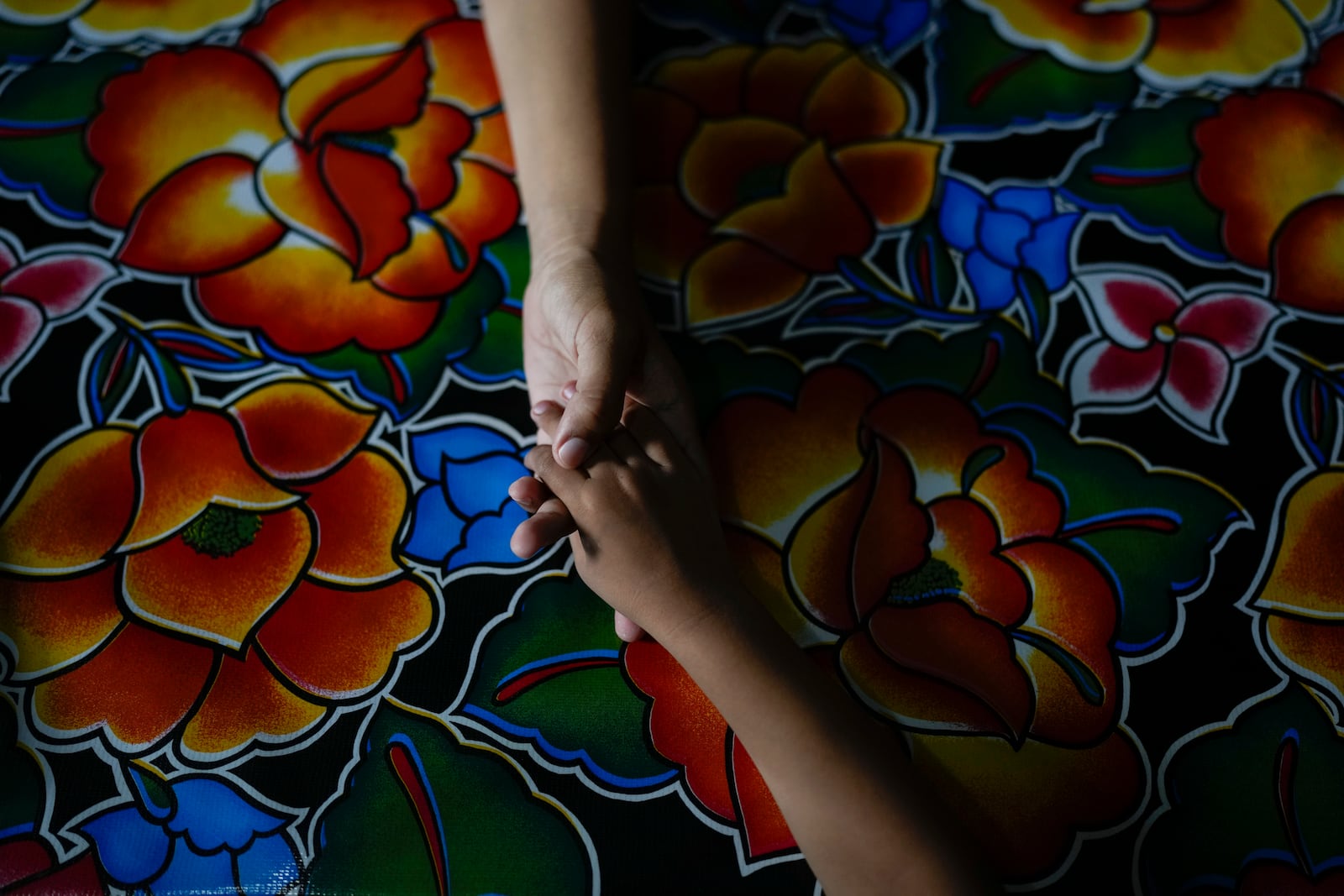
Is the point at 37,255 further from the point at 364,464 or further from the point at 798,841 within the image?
the point at 798,841

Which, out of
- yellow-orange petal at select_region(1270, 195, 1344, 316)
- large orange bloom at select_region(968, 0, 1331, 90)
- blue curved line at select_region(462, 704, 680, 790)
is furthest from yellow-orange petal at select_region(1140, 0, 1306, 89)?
blue curved line at select_region(462, 704, 680, 790)

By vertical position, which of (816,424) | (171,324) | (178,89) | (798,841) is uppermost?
(178,89)

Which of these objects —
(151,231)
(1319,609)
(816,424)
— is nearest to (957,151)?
(816,424)

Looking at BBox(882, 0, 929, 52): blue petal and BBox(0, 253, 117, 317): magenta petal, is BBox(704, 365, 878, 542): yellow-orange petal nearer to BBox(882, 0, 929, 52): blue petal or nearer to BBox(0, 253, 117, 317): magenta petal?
BBox(882, 0, 929, 52): blue petal

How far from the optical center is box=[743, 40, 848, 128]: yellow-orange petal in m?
0.77

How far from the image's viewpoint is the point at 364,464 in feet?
2.07

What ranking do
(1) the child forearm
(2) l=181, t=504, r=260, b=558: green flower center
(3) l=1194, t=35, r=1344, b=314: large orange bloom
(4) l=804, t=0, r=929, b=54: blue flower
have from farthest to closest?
(4) l=804, t=0, r=929, b=54: blue flower < (3) l=1194, t=35, r=1344, b=314: large orange bloom < (2) l=181, t=504, r=260, b=558: green flower center < (1) the child forearm

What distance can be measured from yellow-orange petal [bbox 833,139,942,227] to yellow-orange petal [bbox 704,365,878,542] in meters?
0.15

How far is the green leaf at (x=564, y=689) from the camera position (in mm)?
551

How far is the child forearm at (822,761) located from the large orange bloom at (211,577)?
0.64ft

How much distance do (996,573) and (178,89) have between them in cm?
74

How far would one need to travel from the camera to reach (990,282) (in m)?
0.70

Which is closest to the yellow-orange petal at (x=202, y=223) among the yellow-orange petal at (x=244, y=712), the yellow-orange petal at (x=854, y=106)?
the yellow-orange petal at (x=244, y=712)

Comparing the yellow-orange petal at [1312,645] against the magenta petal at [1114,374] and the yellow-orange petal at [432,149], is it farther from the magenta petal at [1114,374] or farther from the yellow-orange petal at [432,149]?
the yellow-orange petal at [432,149]
